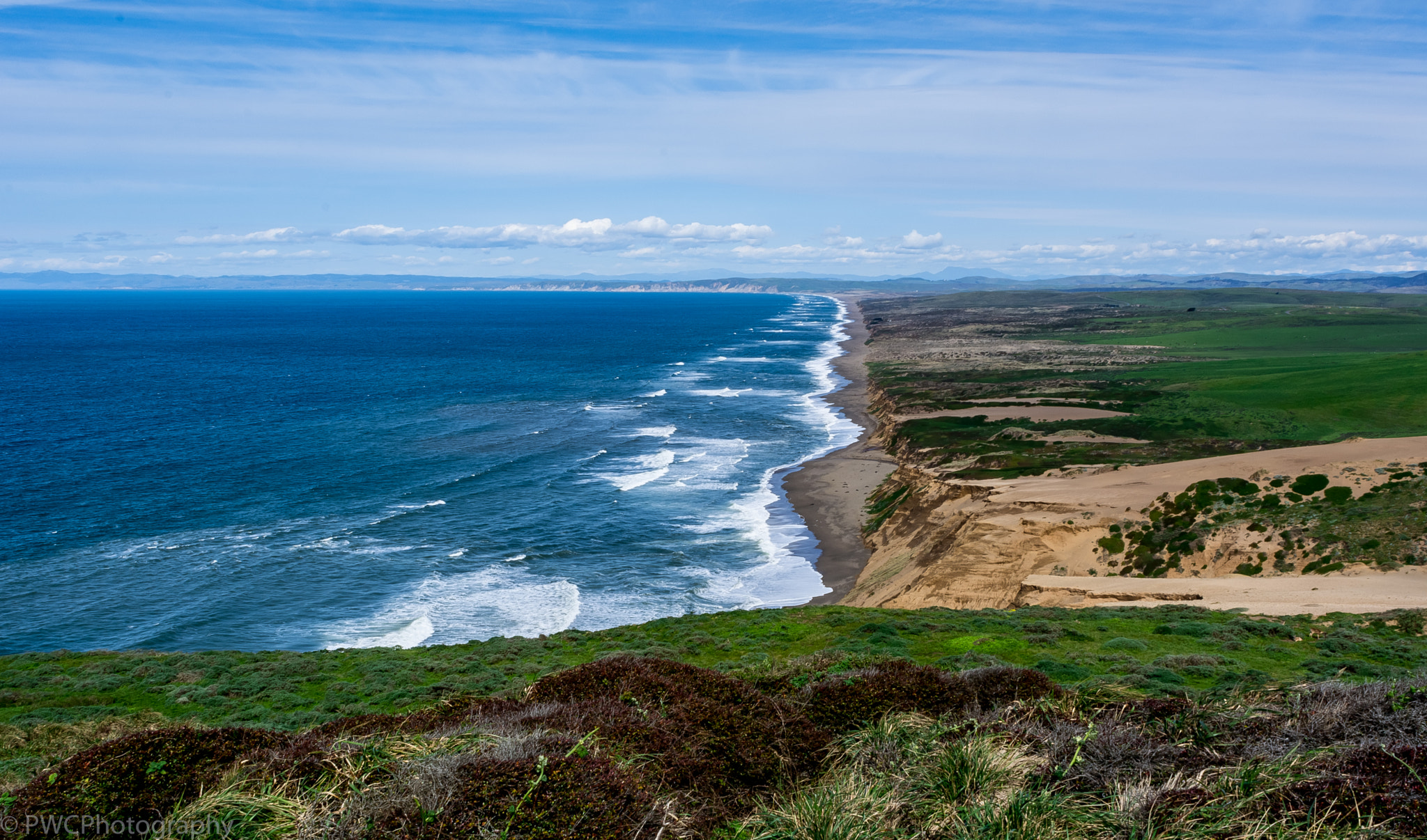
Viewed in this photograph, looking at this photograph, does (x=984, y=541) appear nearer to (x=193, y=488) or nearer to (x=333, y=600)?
A: (x=333, y=600)


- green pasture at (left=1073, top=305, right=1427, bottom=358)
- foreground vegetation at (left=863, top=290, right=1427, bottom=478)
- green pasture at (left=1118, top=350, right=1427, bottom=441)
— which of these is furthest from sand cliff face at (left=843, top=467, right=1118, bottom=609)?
green pasture at (left=1073, top=305, right=1427, bottom=358)

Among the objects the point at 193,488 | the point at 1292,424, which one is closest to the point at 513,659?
the point at 193,488

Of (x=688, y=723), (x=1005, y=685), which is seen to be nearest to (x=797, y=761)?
(x=688, y=723)

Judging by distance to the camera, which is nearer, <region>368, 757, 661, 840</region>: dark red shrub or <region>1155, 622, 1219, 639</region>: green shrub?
<region>368, 757, 661, 840</region>: dark red shrub

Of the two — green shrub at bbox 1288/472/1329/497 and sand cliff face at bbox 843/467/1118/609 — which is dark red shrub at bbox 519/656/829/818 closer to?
sand cliff face at bbox 843/467/1118/609

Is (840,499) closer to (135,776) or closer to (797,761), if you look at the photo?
(797,761)

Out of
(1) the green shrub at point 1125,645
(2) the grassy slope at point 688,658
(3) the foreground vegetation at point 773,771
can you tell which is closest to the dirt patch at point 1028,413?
(2) the grassy slope at point 688,658

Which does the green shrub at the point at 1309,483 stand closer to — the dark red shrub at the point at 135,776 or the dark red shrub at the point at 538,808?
the dark red shrub at the point at 538,808
